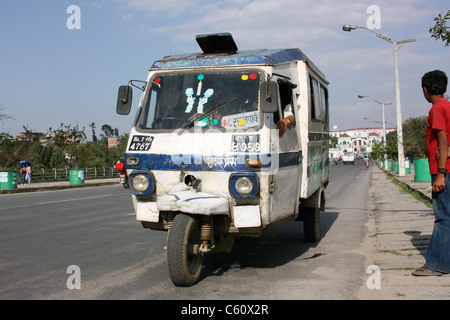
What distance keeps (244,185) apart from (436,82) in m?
2.46

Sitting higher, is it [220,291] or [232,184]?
[232,184]

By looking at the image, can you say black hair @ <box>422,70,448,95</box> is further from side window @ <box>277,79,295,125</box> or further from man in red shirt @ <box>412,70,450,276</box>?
side window @ <box>277,79,295,125</box>

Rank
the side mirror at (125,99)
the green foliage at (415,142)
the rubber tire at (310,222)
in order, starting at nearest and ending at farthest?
1. the side mirror at (125,99)
2. the rubber tire at (310,222)
3. the green foliage at (415,142)

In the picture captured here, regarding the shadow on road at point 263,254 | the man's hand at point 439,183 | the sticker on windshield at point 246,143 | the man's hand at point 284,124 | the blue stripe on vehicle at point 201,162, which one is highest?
the man's hand at point 284,124

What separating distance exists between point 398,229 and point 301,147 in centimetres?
345

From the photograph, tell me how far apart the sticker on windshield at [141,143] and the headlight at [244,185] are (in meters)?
1.12

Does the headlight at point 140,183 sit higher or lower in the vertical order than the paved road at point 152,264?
higher

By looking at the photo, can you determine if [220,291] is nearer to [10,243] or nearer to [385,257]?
[385,257]

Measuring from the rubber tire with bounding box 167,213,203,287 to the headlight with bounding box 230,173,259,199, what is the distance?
54 cm

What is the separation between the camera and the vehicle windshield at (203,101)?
5.48 metres

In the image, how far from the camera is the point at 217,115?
552 centimetres

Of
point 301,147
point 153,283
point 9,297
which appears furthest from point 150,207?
point 301,147

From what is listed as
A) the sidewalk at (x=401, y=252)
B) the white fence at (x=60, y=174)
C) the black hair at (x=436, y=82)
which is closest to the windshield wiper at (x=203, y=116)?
the black hair at (x=436, y=82)

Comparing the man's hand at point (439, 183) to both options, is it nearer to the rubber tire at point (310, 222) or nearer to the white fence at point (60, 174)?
the rubber tire at point (310, 222)
